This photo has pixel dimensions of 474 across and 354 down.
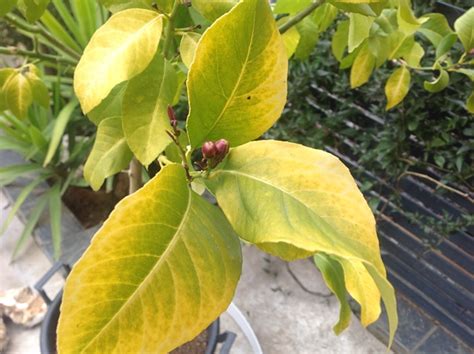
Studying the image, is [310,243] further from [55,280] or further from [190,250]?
[55,280]

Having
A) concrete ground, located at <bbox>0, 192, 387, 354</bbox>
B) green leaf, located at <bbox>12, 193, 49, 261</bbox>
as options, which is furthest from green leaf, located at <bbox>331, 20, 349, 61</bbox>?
green leaf, located at <bbox>12, 193, 49, 261</bbox>

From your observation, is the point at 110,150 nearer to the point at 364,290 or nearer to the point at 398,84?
the point at 364,290

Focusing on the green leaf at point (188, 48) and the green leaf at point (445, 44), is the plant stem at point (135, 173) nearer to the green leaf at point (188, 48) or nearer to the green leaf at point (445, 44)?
the green leaf at point (188, 48)

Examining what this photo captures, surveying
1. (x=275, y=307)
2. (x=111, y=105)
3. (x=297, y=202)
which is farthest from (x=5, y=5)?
(x=275, y=307)

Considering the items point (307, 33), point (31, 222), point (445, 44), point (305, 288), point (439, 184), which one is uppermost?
point (307, 33)

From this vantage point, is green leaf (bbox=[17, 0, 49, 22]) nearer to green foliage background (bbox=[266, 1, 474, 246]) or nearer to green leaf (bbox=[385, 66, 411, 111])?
green leaf (bbox=[385, 66, 411, 111])

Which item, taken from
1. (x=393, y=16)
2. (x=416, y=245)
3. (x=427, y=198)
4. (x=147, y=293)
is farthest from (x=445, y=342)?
(x=147, y=293)

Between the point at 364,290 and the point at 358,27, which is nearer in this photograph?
the point at 364,290
